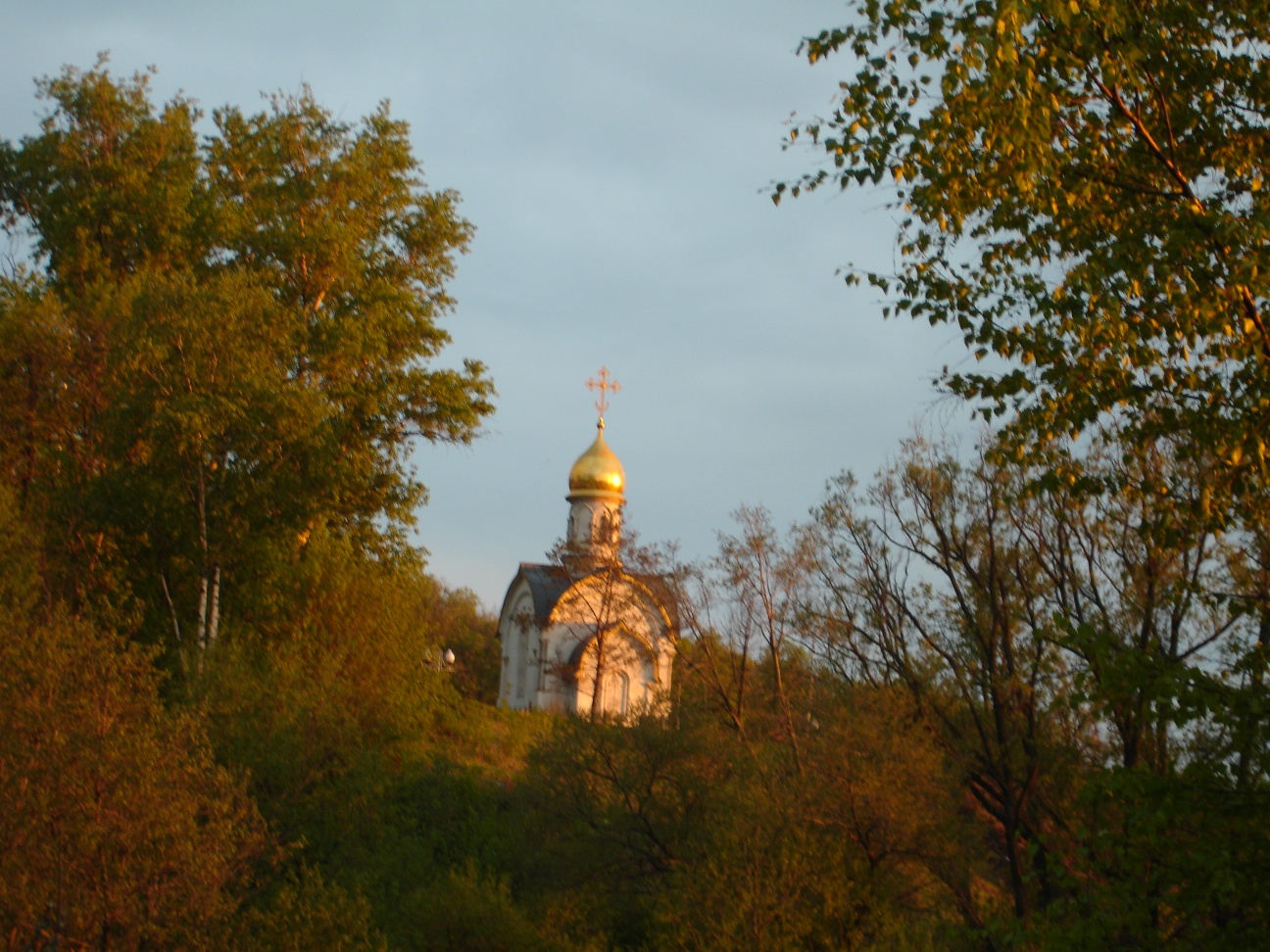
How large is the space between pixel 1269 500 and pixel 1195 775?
2.18 m

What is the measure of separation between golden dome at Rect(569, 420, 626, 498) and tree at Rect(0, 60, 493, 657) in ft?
59.9

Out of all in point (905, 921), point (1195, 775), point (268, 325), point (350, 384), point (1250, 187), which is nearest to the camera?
point (1195, 775)

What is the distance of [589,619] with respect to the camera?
41.5 meters

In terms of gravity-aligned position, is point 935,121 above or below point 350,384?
below

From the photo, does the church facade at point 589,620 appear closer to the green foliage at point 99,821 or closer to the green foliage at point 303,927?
the green foliage at point 303,927

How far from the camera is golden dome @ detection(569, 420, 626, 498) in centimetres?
4612

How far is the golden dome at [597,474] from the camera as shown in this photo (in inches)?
1816

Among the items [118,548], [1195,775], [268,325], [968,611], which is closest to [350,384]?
[268,325]

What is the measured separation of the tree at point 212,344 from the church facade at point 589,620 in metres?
5.68

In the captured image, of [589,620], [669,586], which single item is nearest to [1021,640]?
[669,586]

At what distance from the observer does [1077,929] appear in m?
8.90

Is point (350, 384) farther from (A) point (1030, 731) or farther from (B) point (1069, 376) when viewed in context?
(B) point (1069, 376)

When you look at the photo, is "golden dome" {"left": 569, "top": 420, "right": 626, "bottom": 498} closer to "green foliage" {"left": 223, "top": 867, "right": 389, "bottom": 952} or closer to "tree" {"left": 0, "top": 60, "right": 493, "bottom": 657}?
"tree" {"left": 0, "top": 60, "right": 493, "bottom": 657}

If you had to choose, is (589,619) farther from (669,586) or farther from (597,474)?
(669,586)
